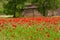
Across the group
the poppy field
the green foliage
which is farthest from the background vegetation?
the poppy field

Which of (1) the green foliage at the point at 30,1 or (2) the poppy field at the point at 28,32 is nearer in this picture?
(2) the poppy field at the point at 28,32

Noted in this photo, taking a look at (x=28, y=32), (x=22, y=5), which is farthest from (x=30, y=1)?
(x=28, y=32)

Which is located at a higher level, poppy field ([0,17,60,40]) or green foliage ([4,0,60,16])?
poppy field ([0,17,60,40])

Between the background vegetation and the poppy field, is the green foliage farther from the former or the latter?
the poppy field

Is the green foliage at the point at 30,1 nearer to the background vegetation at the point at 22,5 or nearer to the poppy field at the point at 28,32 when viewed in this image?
the background vegetation at the point at 22,5

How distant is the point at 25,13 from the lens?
5081 centimetres

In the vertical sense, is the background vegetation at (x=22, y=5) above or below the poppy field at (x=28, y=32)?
below

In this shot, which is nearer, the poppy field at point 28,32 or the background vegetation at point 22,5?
the poppy field at point 28,32

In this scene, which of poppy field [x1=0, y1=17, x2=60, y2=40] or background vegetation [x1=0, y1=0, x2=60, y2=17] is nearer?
poppy field [x1=0, y1=17, x2=60, y2=40]

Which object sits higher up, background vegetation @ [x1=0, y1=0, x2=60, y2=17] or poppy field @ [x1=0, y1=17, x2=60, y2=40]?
poppy field @ [x1=0, y1=17, x2=60, y2=40]

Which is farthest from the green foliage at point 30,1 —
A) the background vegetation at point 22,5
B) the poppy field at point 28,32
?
the poppy field at point 28,32

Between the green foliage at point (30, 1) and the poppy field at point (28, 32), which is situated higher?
the poppy field at point (28, 32)

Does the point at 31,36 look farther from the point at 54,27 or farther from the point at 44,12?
the point at 44,12

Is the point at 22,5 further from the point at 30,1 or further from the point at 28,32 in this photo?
the point at 28,32
